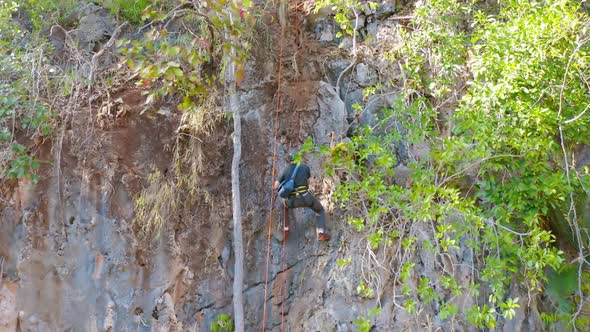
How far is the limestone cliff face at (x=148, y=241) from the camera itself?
5996 mm

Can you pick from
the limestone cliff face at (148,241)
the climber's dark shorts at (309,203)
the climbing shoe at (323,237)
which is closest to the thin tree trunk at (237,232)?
the limestone cliff face at (148,241)

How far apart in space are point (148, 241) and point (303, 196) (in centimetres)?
168

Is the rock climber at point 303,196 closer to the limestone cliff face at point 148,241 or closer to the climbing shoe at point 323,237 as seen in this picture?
the climbing shoe at point 323,237

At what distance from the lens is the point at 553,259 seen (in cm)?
462

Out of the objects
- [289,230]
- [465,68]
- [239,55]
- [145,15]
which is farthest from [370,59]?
[145,15]

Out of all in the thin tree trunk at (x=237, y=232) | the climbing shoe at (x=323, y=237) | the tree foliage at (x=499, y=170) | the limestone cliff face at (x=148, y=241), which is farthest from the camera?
the limestone cliff face at (x=148, y=241)

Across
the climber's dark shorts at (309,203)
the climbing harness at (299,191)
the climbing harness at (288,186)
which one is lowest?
the climber's dark shorts at (309,203)

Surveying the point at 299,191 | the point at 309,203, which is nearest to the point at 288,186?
the point at 299,191

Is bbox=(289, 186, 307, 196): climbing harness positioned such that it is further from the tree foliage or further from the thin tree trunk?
the thin tree trunk

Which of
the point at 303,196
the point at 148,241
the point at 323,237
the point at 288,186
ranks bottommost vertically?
the point at 323,237

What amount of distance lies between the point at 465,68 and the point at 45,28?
4.88 meters

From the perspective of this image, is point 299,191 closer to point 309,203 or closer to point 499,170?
point 309,203

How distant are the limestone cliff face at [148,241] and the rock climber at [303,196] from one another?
0.56 ft

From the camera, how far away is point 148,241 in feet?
19.8
